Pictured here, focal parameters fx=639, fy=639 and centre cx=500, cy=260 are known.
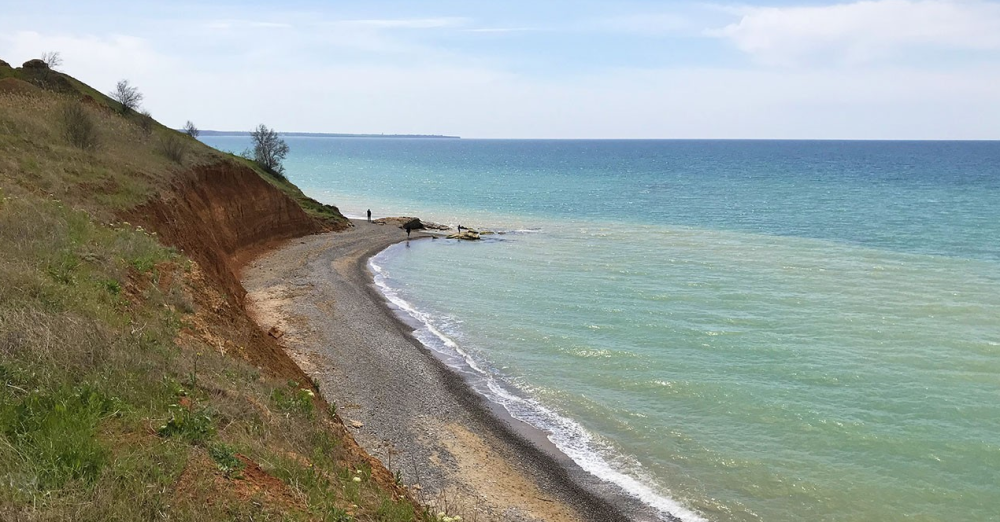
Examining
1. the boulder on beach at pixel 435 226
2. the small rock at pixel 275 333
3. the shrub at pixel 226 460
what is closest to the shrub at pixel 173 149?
the small rock at pixel 275 333

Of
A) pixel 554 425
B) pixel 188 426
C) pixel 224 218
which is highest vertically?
pixel 224 218

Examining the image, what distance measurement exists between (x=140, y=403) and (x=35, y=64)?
5481 cm

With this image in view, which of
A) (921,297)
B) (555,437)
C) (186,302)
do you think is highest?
(186,302)

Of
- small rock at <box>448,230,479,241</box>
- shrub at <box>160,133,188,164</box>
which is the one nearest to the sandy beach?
shrub at <box>160,133,188,164</box>

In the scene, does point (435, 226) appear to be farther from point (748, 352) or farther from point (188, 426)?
point (188, 426)

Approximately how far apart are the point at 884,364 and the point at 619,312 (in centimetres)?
1134

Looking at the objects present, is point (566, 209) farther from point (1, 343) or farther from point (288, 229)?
point (1, 343)

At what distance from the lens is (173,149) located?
128ft

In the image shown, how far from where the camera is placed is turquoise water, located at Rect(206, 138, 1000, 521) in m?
16.4

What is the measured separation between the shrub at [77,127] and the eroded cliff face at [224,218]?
419 centimetres

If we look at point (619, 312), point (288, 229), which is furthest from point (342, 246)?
point (619, 312)

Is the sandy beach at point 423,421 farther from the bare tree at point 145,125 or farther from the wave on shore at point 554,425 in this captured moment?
the bare tree at point 145,125

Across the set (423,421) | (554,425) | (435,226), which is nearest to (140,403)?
(423,421)

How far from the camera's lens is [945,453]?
56.7 ft
